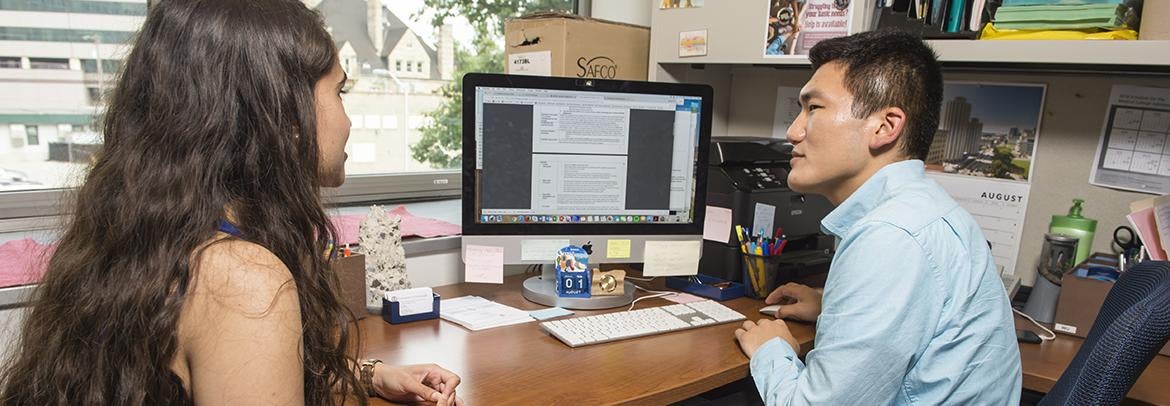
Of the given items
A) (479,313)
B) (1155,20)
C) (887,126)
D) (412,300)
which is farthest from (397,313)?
(1155,20)

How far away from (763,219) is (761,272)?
159 mm

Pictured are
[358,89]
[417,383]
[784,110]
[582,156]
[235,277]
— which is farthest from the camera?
[784,110]

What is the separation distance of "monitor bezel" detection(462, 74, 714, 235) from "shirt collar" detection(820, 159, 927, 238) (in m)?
0.45

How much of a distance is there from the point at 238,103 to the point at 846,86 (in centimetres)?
93

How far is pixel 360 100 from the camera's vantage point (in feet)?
6.31

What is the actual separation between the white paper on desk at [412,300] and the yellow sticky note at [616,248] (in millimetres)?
410

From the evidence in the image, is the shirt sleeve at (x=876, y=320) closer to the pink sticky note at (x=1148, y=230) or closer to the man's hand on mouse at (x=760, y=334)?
the man's hand on mouse at (x=760, y=334)

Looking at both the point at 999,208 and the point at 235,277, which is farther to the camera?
the point at 999,208

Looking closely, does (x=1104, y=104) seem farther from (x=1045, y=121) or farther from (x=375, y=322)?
(x=375, y=322)

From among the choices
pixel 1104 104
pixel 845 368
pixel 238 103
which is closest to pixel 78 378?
pixel 238 103

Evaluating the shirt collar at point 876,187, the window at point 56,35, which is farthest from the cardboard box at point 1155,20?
the window at point 56,35

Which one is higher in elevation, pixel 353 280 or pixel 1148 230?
pixel 1148 230

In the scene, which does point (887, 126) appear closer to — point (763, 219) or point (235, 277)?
point (763, 219)

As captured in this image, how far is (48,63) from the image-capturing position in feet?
4.86
